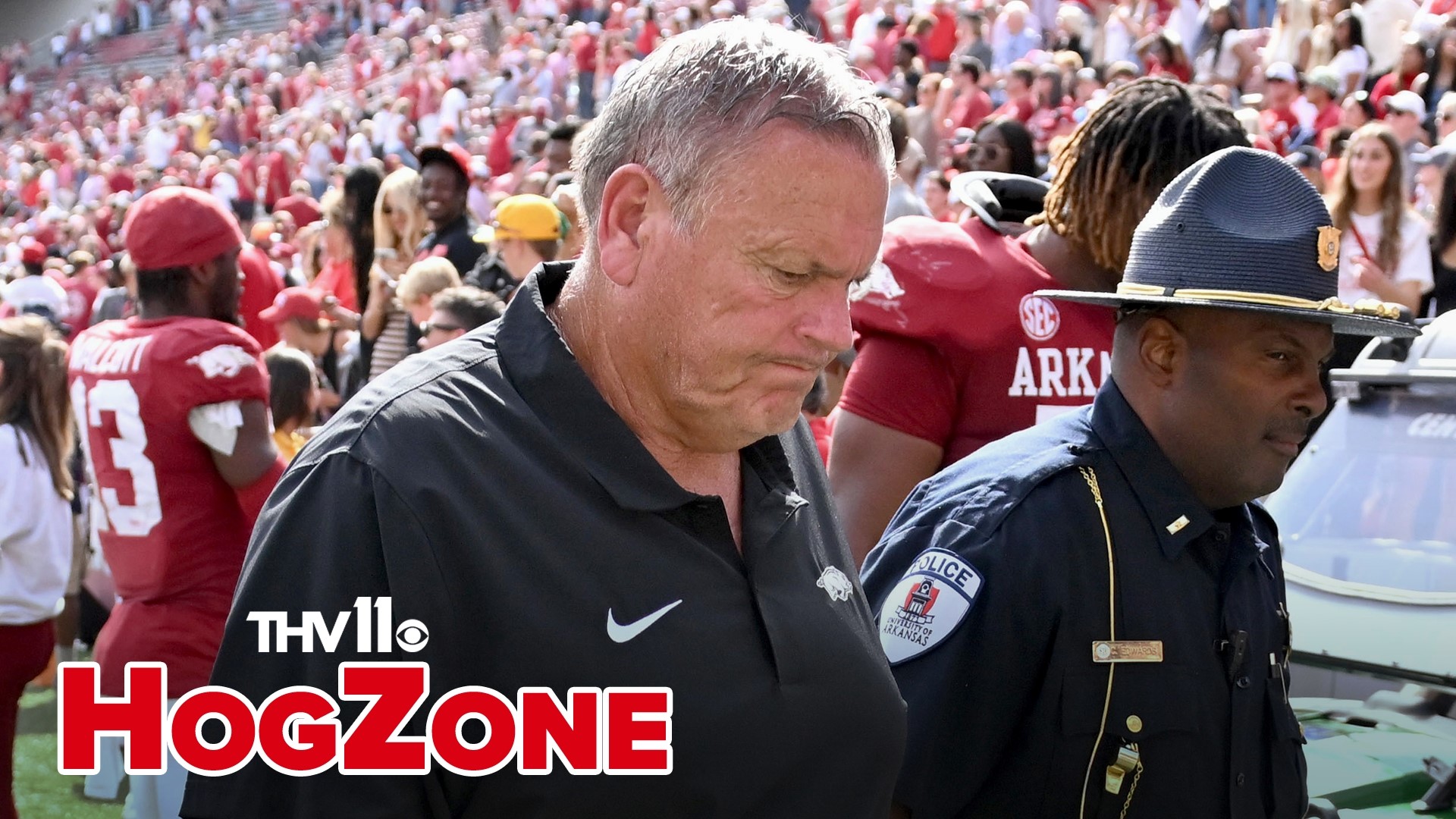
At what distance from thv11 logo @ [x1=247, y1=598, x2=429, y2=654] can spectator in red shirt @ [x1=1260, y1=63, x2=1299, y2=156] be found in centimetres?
995

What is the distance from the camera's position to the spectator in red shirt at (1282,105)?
10.4 meters

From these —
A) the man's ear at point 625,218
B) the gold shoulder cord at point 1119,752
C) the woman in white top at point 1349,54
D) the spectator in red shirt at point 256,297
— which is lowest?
the spectator in red shirt at point 256,297

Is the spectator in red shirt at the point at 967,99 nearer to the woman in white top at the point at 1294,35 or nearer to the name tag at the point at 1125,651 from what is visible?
the woman in white top at the point at 1294,35

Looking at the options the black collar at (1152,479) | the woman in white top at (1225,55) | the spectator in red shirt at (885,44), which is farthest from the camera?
the spectator in red shirt at (885,44)

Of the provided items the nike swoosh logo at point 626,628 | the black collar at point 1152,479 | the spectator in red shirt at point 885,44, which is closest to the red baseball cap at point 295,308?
the black collar at point 1152,479

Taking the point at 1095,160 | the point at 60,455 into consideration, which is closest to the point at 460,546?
the point at 1095,160

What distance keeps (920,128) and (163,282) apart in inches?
344

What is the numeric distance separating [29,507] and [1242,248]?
13.0 feet

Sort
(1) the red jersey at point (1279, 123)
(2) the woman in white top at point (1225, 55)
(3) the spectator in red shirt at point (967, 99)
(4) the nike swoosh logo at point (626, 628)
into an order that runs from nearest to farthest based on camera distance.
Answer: (4) the nike swoosh logo at point (626, 628), (1) the red jersey at point (1279, 123), (2) the woman in white top at point (1225, 55), (3) the spectator in red shirt at point (967, 99)

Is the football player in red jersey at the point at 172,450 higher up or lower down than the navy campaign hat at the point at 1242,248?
lower down

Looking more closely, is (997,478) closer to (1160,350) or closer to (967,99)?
(1160,350)

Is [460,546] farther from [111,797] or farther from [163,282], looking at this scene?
[111,797]

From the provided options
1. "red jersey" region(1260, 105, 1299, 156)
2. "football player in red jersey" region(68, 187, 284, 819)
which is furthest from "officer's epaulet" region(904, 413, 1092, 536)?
"red jersey" region(1260, 105, 1299, 156)

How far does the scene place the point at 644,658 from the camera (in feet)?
4.78
